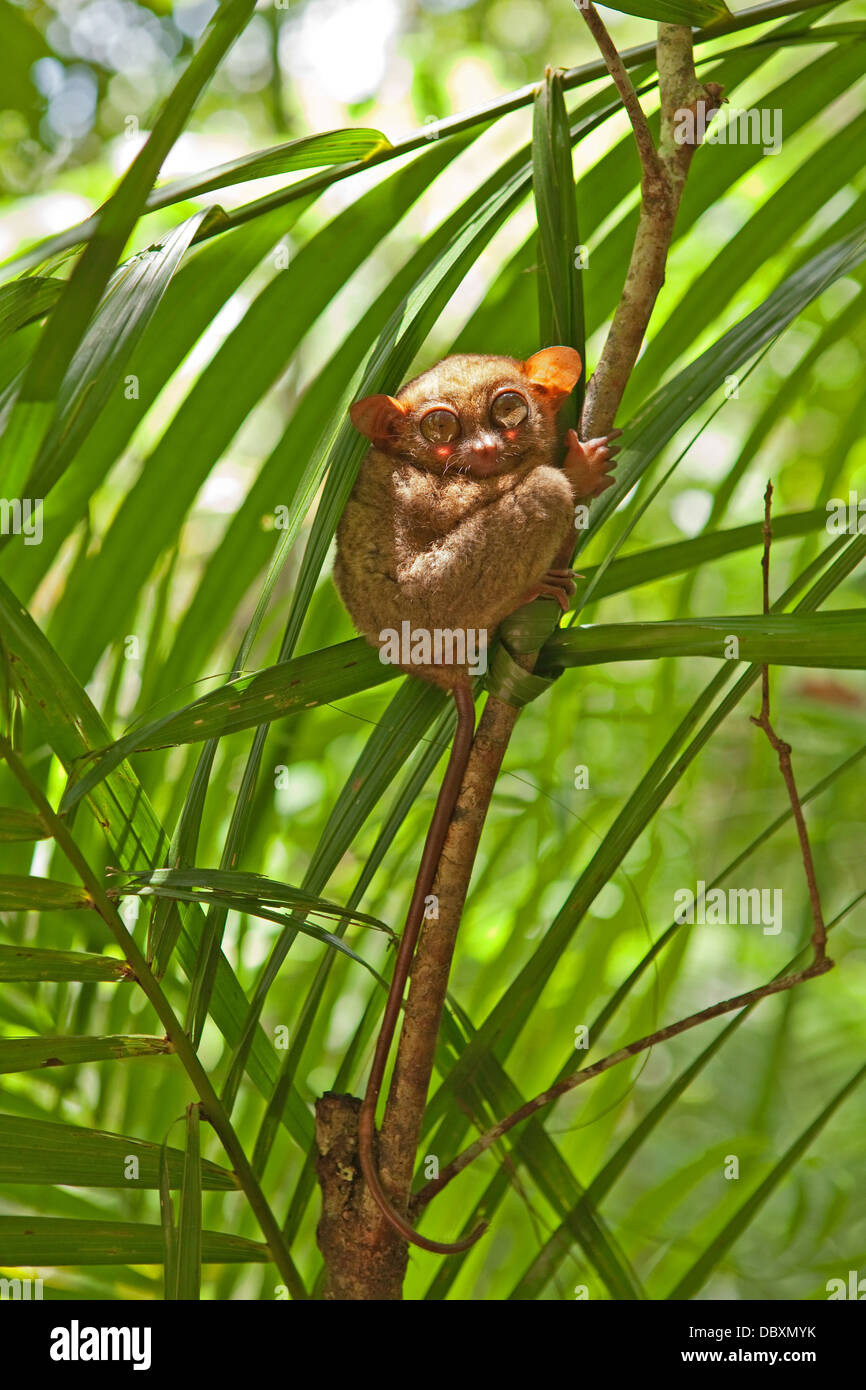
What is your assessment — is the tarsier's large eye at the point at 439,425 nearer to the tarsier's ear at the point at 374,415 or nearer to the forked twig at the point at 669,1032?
the tarsier's ear at the point at 374,415

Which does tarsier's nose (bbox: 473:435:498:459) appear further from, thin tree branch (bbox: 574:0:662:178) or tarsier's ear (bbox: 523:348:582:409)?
thin tree branch (bbox: 574:0:662:178)

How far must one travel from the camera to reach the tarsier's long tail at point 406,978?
1.25 meters

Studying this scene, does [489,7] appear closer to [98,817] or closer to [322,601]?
[322,601]

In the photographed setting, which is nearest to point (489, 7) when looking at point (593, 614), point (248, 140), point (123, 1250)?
point (248, 140)

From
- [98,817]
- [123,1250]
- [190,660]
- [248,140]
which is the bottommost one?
[123,1250]

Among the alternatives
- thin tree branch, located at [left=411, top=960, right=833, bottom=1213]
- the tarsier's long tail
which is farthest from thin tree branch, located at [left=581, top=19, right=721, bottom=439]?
thin tree branch, located at [left=411, top=960, right=833, bottom=1213]

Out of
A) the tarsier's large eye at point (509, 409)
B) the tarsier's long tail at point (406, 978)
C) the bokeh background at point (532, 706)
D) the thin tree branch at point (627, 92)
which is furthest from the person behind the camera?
the bokeh background at point (532, 706)

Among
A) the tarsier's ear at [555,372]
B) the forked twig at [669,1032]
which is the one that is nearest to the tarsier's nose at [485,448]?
the tarsier's ear at [555,372]

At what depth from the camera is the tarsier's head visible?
158 cm

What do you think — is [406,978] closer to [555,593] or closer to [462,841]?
[462,841]

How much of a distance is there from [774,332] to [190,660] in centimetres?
98

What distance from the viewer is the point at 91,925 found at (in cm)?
171

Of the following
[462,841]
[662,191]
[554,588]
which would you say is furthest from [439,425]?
[462,841]

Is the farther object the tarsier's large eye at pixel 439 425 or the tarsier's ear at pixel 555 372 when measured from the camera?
the tarsier's large eye at pixel 439 425
